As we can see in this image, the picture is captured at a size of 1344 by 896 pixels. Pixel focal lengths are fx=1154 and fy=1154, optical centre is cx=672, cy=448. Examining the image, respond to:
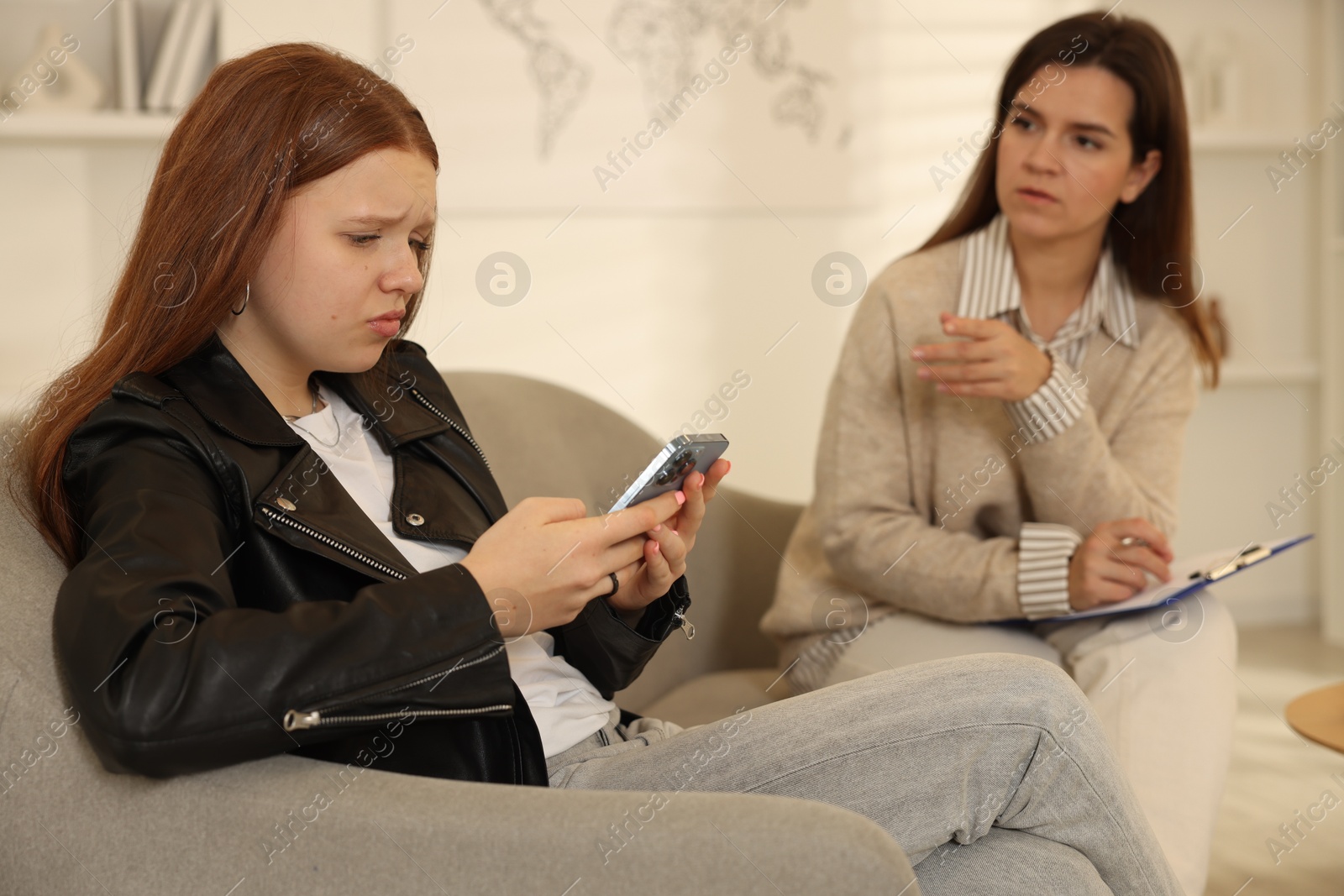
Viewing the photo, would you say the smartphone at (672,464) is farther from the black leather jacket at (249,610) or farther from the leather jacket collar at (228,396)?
the leather jacket collar at (228,396)

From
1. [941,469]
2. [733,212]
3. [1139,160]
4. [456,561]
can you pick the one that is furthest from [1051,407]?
[733,212]

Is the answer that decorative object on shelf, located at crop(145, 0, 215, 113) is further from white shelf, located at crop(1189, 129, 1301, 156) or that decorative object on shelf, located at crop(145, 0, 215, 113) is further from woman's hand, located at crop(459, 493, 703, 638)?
white shelf, located at crop(1189, 129, 1301, 156)

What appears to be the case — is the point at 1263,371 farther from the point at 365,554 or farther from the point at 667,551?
the point at 365,554

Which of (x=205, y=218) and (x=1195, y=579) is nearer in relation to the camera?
(x=205, y=218)

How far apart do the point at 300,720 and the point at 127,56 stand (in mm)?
2198

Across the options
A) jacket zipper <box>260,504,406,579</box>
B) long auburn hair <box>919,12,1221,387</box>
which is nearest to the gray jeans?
jacket zipper <box>260,504,406,579</box>

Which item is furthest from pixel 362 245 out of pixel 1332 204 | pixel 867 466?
pixel 1332 204

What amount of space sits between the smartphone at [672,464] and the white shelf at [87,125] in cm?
190

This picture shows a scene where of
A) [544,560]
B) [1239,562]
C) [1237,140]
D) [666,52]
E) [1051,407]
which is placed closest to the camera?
[544,560]

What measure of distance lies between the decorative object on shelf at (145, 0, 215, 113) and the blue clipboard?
6.95 feet

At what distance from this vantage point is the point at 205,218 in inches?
38.7

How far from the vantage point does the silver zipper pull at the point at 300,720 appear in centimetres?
77

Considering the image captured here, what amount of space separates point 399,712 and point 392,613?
2.8 inches

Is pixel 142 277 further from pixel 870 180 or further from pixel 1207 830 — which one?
pixel 870 180
